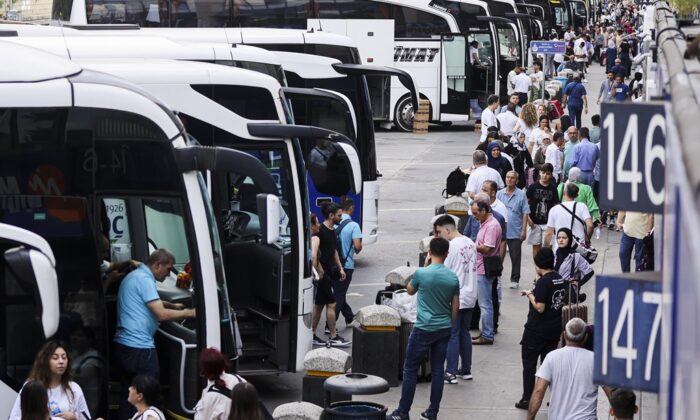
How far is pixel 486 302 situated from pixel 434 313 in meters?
3.54

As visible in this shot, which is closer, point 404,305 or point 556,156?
point 404,305

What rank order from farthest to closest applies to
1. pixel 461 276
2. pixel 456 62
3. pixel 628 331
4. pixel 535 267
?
pixel 456 62 → pixel 535 267 → pixel 461 276 → pixel 628 331

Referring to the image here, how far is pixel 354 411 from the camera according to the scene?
9945 millimetres

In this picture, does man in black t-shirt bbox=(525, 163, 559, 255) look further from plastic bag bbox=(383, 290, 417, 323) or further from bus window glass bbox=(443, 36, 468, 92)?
bus window glass bbox=(443, 36, 468, 92)

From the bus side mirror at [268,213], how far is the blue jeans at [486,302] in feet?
17.6

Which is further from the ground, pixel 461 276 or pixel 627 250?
pixel 461 276

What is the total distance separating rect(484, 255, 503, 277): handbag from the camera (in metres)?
14.3

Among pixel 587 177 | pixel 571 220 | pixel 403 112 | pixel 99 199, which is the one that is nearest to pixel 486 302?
pixel 571 220

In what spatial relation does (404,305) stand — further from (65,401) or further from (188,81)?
(65,401)

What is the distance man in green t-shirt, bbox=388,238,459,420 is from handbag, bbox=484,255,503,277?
296cm

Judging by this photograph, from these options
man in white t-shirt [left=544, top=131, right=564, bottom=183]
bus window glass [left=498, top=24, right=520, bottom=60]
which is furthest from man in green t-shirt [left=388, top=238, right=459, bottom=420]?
bus window glass [left=498, top=24, right=520, bottom=60]

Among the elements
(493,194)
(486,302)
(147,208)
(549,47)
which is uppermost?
(147,208)

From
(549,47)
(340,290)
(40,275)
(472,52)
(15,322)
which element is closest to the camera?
(40,275)

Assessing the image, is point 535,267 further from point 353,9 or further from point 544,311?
point 353,9
